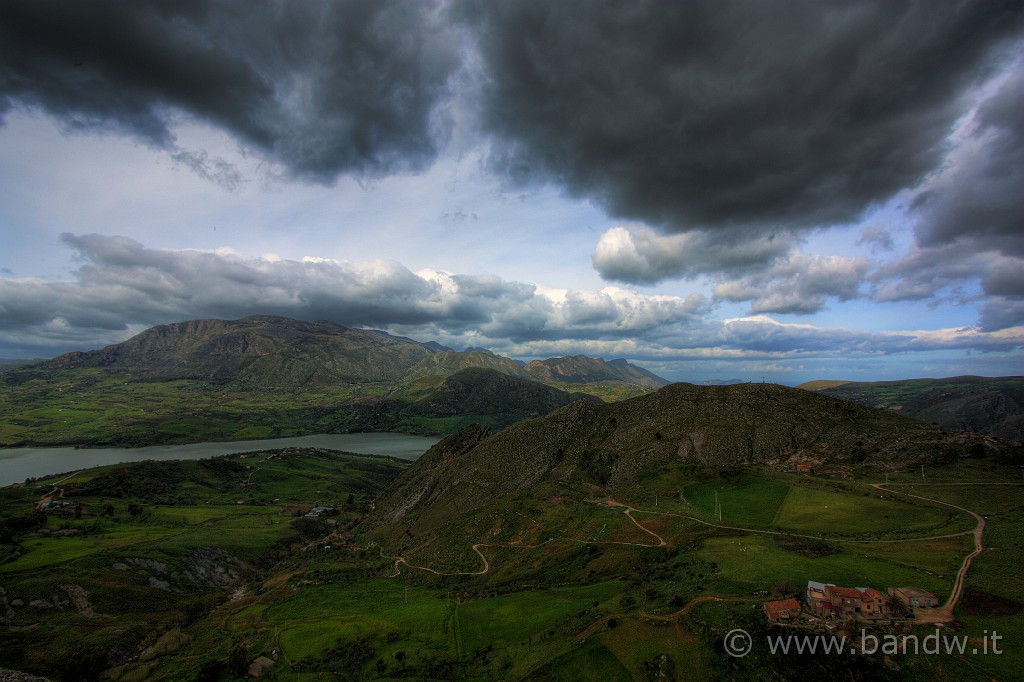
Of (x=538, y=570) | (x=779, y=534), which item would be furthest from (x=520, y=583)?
(x=779, y=534)

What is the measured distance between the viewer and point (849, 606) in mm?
30438

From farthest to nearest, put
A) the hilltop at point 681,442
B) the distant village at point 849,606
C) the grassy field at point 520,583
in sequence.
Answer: the hilltop at point 681,442, the grassy field at point 520,583, the distant village at point 849,606

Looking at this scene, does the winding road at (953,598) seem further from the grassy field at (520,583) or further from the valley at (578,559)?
the grassy field at (520,583)

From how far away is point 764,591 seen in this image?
35969 mm

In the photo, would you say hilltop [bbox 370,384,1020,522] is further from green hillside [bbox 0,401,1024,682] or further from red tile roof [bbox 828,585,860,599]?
red tile roof [bbox 828,585,860,599]

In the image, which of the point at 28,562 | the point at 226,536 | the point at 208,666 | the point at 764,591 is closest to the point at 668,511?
the point at 764,591

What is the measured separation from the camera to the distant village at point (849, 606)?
96.8ft

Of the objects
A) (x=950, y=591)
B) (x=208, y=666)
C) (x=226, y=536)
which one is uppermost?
(x=950, y=591)

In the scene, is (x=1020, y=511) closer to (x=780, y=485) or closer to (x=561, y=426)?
(x=780, y=485)

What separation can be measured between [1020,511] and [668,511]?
3916 cm

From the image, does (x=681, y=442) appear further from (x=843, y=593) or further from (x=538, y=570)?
(x=843, y=593)

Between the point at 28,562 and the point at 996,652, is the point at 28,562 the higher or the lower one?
the lower one

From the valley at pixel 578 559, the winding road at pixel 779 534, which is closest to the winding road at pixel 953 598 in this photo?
the winding road at pixel 779 534

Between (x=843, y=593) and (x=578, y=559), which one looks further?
(x=578, y=559)
